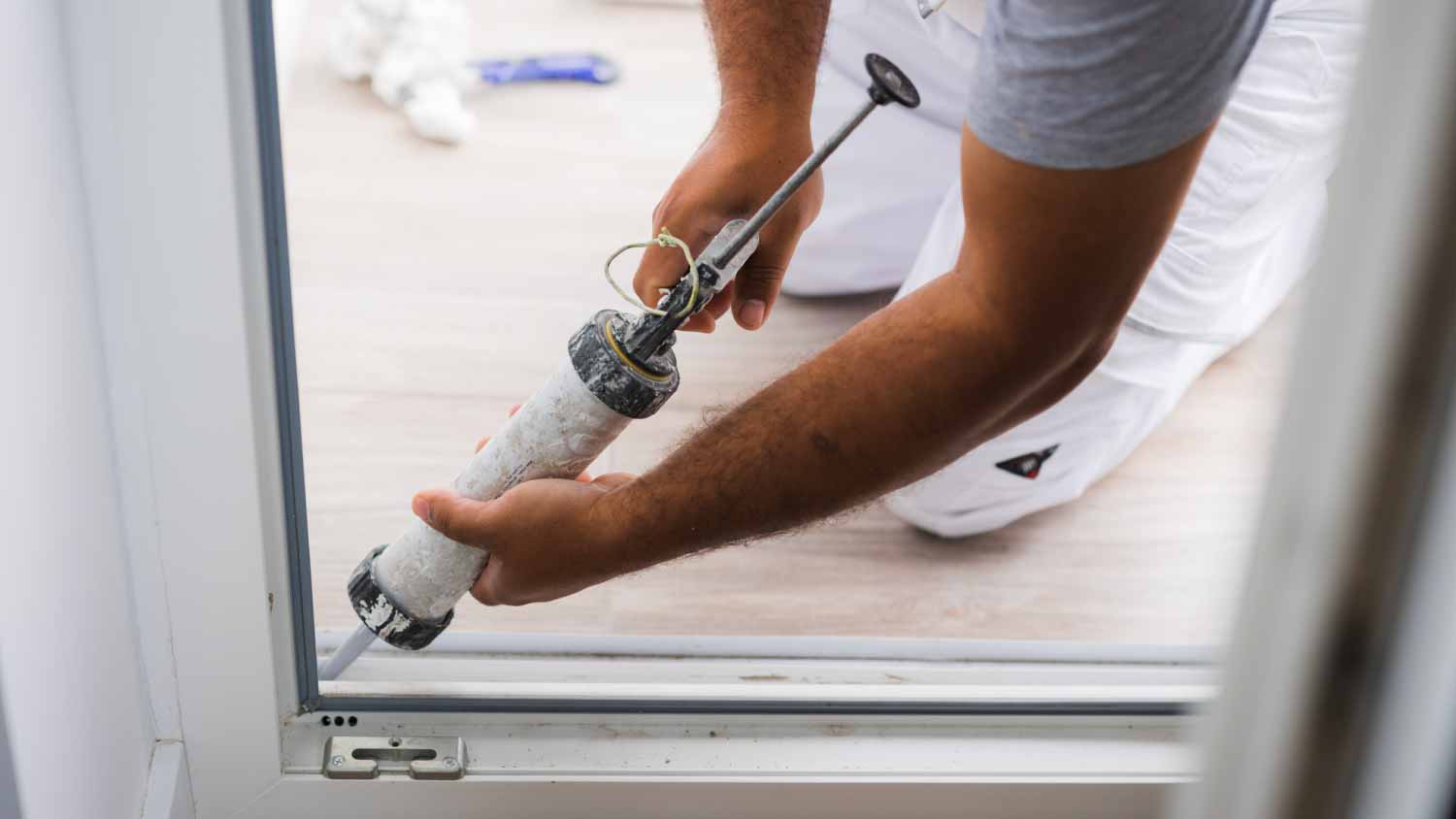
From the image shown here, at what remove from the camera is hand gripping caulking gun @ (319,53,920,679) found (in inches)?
29.1

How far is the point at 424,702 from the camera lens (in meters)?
0.92

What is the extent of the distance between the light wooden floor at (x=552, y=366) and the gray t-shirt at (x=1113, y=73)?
0.49 meters

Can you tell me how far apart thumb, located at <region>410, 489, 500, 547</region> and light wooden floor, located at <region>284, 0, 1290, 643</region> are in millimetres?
368

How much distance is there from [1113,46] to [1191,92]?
0.05 metres

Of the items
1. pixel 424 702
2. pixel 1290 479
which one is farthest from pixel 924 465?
pixel 1290 479

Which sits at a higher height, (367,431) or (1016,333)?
(1016,333)

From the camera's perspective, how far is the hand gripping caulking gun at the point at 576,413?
0.74 m

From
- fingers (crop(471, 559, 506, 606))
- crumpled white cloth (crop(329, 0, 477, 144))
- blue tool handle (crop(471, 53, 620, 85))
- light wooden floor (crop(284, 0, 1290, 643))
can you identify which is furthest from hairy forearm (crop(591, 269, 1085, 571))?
blue tool handle (crop(471, 53, 620, 85))

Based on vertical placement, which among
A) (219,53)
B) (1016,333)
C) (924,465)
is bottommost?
(924,465)

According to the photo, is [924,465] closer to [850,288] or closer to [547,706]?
[547,706]

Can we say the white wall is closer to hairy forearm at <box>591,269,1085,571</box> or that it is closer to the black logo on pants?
hairy forearm at <box>591,269,1085,571</box>

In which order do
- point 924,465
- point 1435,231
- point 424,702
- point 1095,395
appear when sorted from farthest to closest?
point 1095,395, point 424,702, point 924,465, point 1435,231

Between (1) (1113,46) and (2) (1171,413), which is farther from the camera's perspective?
(2) (1171,413)

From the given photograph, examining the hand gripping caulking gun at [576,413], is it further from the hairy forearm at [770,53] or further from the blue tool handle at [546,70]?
the blue tool handle at [546,70]
